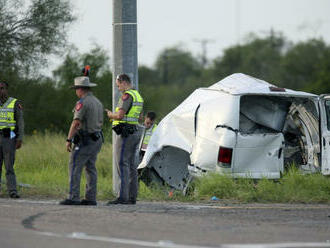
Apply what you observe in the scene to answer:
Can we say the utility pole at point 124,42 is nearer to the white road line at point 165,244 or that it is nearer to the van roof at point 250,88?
the van roof at point 250,88

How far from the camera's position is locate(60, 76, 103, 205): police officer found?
1051 centimetres

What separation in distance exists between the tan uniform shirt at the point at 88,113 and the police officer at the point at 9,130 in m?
1.80

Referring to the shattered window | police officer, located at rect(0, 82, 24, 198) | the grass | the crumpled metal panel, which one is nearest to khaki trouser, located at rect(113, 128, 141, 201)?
the grass

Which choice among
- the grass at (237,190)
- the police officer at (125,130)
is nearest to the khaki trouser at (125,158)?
the police officer at (125,130)

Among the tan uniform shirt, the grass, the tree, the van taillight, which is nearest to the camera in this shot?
the tan uniform shirt

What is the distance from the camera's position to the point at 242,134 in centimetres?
1196

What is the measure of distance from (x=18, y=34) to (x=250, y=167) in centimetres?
1511

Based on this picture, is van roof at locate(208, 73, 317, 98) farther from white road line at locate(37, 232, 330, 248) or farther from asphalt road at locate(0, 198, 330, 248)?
white road line at locate(37, 232, 330, 248)

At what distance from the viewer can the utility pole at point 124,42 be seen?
40.6ft

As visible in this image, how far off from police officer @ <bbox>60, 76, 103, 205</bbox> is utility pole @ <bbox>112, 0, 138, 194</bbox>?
1.70 m

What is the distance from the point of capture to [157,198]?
12266 millimetres

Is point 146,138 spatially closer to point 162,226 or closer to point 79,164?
point 79,164

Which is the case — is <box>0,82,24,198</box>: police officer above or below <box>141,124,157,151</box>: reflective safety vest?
above

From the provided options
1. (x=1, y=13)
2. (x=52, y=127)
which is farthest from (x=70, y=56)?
(x=1, y=13)
